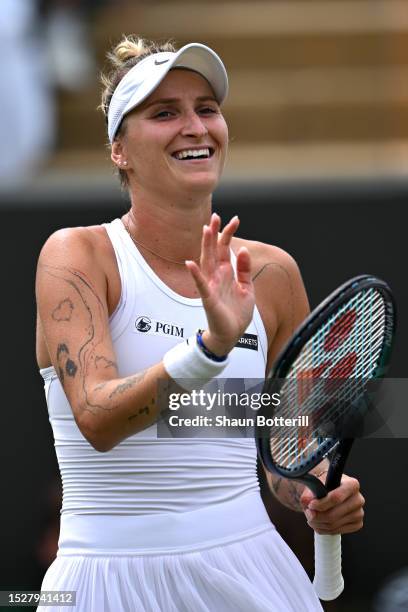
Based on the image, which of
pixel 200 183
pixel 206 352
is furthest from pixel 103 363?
pixel 200 183

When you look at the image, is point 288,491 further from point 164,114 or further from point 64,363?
point 164,114

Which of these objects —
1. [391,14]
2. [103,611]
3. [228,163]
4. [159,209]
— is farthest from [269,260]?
[391,14]

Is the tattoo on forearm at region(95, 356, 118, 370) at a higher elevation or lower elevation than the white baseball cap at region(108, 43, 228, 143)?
lower

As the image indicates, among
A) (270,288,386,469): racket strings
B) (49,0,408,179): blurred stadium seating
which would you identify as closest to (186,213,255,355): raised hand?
(270,288,386,469): racket strings

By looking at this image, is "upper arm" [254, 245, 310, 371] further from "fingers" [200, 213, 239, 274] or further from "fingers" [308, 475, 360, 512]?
"fingers" [200, 213, 239, 274]

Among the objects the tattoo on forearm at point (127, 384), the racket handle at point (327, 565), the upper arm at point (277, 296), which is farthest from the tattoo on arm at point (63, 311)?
the racket handle at point (327, 565)

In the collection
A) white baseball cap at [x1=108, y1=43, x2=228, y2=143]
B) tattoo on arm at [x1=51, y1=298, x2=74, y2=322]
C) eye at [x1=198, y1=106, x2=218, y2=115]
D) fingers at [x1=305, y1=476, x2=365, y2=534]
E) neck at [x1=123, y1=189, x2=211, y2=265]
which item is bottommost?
fingers at [x1=305, y1=476, x2=365, y2=534]

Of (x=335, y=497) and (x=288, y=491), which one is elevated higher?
(x=335, y=497)

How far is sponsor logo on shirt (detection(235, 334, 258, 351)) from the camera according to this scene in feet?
11.1

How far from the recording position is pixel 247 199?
6.31m

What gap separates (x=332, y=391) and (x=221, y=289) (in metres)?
0.54

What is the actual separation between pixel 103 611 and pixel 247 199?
3461 mm

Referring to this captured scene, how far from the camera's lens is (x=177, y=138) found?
3367 mm

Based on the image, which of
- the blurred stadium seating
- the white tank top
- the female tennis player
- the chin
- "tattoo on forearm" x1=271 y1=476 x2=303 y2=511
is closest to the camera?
the female tennis player
